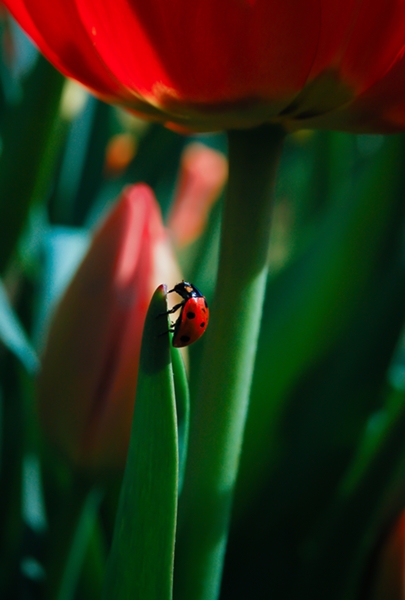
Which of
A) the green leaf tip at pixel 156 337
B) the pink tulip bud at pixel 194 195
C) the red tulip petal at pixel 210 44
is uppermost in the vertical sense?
the pink tulip bud at pixel 194 195

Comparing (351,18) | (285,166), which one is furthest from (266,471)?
(285,166)

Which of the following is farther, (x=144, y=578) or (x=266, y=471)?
(x=266, y=471)

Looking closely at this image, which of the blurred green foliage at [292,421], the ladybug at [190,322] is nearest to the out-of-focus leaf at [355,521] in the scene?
the blurred green foliage at [292,421]

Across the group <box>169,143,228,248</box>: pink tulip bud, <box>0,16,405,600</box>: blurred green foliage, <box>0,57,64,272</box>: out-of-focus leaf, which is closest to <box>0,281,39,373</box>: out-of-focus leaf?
<box>0,16,405,600</box>: blurred green foliage

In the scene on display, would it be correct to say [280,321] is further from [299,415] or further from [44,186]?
[44,186]

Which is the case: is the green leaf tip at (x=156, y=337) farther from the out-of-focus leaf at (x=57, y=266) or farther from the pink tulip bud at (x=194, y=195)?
the pink tulip bud at (x=194, y=195)
